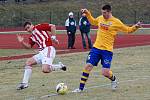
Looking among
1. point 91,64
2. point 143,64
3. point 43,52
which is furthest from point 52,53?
point 143,64

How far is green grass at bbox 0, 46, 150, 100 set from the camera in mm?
13766

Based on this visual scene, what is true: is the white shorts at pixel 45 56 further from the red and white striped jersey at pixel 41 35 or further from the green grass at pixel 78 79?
the green grass at pixel 78 79

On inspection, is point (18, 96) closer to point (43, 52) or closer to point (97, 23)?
point (43, 52)

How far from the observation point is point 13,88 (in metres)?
15.4

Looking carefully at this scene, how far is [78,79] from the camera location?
17312mm

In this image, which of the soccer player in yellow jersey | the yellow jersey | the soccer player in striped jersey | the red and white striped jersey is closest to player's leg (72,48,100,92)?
the soccer player in yellow jersey

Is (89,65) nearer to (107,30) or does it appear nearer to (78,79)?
(107,30)

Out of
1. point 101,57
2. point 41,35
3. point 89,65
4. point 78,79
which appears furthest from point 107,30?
point 78,79

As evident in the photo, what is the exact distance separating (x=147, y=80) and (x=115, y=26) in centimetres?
299

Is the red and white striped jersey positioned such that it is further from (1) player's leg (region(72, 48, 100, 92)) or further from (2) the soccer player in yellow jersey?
(1) player's leg (region(72, 48, 100, 92))

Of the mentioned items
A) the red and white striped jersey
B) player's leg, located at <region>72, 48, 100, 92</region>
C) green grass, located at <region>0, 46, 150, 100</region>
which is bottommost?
green grass, located at <region>0, 46, 150, 100</region>

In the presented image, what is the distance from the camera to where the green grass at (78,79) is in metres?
13.8

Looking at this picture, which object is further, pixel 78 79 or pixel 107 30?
pixel 78 79

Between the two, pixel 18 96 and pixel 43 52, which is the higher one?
pixel 43 52
